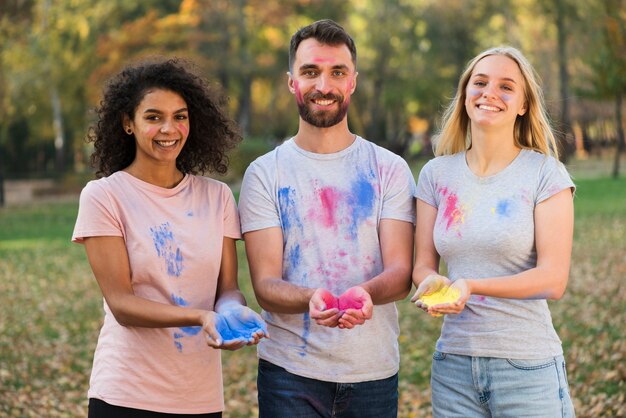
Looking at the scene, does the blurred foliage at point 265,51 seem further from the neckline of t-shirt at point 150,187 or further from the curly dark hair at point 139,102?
the neckline of t-shirt at point 150,187

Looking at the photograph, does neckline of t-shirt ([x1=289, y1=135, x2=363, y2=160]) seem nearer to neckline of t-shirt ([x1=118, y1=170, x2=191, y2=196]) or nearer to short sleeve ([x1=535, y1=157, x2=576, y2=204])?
neckline of t-shirt ([x1=118, y1=170, x2=191, y2=196])

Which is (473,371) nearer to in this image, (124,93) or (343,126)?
(343,126)

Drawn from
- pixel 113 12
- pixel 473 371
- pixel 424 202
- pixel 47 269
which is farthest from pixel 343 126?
pixel 113 12

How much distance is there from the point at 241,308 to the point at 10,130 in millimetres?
37359

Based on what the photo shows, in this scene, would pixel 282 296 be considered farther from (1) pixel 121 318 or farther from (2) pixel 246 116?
(2) pixel 246 116

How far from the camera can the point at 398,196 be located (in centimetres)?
407

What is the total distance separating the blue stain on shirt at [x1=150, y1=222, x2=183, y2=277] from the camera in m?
3.75

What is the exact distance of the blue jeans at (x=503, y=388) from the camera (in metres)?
3.67

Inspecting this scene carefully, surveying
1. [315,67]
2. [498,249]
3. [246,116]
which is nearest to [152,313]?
[315,67]

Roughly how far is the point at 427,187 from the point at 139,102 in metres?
1.30

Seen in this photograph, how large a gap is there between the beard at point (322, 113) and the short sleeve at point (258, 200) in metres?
0.27

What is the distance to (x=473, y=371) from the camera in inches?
148

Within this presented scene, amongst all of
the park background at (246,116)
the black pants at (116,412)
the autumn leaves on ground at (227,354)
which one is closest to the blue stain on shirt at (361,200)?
the park background at (246,116)

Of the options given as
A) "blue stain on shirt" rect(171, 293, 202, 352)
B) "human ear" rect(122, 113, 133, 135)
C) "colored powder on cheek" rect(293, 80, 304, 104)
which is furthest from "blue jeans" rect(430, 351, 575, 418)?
"human ear" rect(122, 113, 133, 135)
